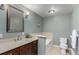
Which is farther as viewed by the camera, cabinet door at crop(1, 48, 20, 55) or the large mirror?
the large mirror

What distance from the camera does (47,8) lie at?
153cm

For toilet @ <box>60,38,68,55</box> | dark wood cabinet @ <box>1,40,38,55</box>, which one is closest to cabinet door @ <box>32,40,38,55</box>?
dark wood cabinet @ <box>1,40,38,55</box>

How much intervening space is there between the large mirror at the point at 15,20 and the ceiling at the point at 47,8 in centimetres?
18

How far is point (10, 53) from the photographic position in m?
1.40

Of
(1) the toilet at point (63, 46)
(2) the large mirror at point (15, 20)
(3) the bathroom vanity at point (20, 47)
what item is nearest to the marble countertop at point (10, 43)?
(3) the bathroom vanity at point (20, 47)

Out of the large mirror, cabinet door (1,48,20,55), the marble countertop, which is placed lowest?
cabinet door (1,48,20,55)

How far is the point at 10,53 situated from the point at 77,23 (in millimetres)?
1011

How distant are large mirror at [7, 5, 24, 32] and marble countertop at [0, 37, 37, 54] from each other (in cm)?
15

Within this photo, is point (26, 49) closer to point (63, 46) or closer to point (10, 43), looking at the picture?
point (10, 43)

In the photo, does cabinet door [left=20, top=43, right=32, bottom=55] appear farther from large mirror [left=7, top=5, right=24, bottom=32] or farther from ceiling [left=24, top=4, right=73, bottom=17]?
ceiling [left=24, top=4, right=73, bottom=17]

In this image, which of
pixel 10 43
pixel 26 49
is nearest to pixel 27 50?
pixel 26 49

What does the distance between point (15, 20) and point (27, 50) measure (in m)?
0.48

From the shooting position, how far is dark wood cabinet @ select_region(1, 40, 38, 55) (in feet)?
4.69

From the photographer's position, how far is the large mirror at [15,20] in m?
1.52
